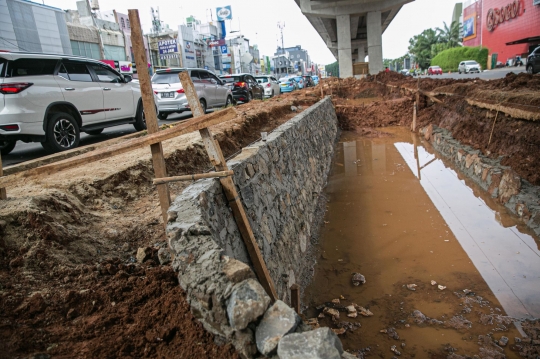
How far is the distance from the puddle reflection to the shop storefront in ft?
108

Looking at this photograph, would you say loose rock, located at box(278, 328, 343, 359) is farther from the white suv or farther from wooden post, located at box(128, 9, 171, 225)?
the white suv

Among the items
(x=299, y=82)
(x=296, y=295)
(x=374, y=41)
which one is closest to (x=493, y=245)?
(x=296, y=295)

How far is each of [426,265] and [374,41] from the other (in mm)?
25527

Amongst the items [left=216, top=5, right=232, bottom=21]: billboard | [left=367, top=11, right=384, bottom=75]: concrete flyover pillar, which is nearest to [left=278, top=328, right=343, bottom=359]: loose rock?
[left=367, top=11, right=384, bottom=75]: concrete flyover pillar

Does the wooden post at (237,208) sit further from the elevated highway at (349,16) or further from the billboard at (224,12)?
the billboard at (224,12)

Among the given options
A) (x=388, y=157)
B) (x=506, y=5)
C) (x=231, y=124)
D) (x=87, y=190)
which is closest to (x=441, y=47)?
(x=506, y=5)

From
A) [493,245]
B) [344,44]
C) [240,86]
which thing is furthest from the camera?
[344,44]

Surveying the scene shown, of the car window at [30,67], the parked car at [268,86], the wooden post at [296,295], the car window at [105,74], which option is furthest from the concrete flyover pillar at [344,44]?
the wooden post at [296,295]

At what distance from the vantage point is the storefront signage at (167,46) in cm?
4056

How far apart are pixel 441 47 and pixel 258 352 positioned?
264 feet

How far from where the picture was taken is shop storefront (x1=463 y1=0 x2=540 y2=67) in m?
38.6

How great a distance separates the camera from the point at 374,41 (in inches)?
1098

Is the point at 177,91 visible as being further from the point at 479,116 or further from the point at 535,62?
the point at 535,62

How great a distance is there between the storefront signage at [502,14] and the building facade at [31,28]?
4445 centimetres
